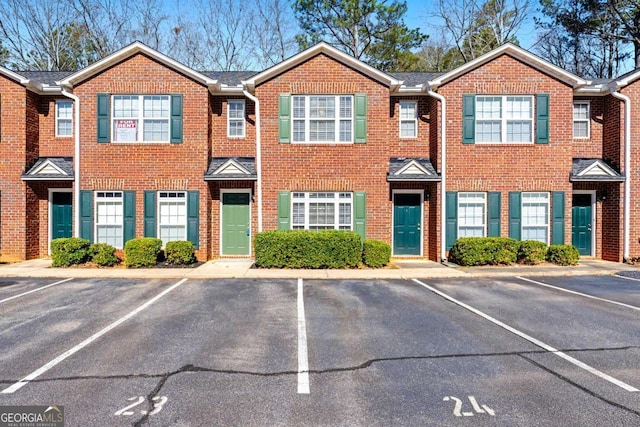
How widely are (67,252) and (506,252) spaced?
13970 mm

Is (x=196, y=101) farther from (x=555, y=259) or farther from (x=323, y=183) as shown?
(x=555, y=259)

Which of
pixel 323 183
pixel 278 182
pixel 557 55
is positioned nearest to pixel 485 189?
pixel 323 183

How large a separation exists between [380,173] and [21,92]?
1303 centimetres

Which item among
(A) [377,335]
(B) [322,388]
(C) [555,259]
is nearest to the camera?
(B) [322,388]

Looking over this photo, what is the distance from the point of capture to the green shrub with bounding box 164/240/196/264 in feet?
39.4

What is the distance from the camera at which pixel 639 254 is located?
13.0 metres

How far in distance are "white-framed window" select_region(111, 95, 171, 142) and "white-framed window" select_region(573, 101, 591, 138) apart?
15036mm

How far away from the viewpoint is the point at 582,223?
14.0 m

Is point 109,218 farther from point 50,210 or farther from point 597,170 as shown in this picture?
point 597,170

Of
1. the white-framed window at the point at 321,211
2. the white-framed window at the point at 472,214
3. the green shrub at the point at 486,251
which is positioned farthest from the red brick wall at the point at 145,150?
the white-framed window at the point at 472,214

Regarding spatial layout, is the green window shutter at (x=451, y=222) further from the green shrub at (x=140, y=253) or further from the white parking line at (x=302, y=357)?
the green shrub at (x=140, y=253)

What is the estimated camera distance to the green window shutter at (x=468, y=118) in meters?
13.1

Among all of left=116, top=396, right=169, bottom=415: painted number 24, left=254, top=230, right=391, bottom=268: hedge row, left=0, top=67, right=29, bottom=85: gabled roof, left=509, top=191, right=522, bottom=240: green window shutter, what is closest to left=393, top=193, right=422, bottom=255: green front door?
left=254, top=230, right=391, bottom=268: hedge row

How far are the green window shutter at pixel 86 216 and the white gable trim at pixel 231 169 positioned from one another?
446 cm
